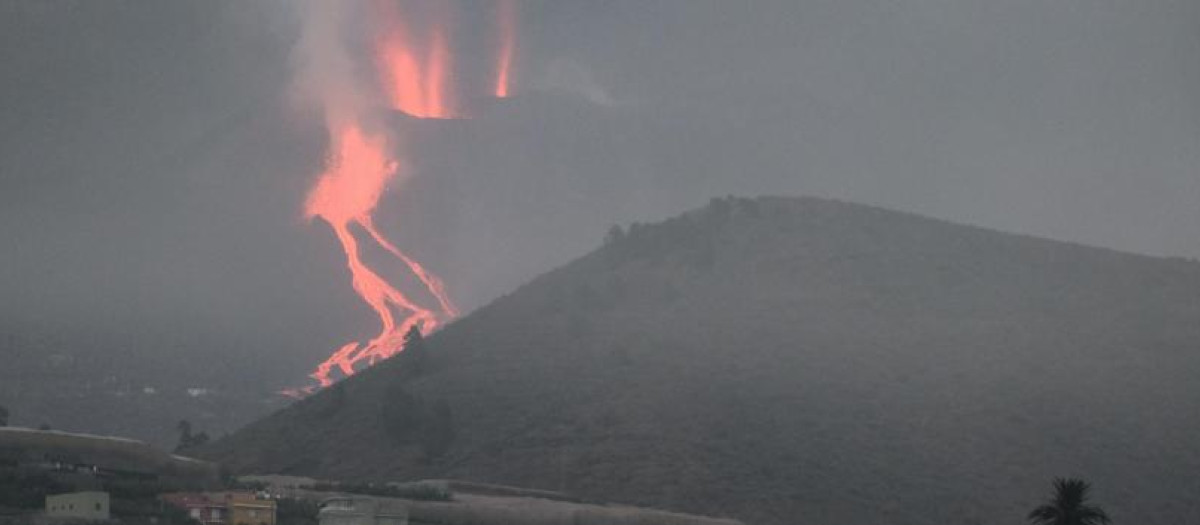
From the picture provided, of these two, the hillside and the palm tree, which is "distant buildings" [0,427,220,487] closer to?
the hillside

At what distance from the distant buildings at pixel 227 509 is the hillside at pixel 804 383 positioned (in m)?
33.4

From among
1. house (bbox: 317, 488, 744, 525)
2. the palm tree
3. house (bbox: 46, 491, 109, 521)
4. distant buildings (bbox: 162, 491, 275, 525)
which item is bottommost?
the palm tree

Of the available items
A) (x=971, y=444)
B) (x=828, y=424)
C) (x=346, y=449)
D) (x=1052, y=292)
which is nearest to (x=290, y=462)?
(x=346, y=449)

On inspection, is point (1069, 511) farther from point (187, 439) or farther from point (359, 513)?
point (187, 439)

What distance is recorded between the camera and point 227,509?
7881cm

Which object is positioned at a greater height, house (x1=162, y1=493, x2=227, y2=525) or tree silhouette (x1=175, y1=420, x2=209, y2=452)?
tree silhouette (x1=175, y1=420, x2=209, y2=452)

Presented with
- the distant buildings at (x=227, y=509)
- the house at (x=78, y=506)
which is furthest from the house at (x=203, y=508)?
the house at (x=78, y=506)

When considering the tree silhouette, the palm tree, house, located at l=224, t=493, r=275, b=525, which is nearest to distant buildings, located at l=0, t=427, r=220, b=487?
house, located at l=224, t=493, r=275, b=525

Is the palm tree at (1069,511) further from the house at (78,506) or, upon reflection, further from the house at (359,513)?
the house at (78,506)

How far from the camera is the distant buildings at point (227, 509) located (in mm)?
78062

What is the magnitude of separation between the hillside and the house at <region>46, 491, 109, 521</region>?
4078 cm

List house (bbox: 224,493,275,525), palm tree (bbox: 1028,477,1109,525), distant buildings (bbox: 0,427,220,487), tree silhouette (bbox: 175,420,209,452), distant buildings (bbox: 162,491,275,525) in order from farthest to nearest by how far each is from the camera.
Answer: tree silhouette (bbox: 175,420,209,452)
distant buildings (bbox: 0,427,220,487)
house (bbox: 224,493,275,525)
distant buildings (bbox: 162,491,275,525)
palm tree (bbox: 1028,477,1109,525)

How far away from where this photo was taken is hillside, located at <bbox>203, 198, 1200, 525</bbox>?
4660 inches

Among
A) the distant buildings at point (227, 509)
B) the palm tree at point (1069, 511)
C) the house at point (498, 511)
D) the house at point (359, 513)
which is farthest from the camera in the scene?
the house at point (498, 511)
